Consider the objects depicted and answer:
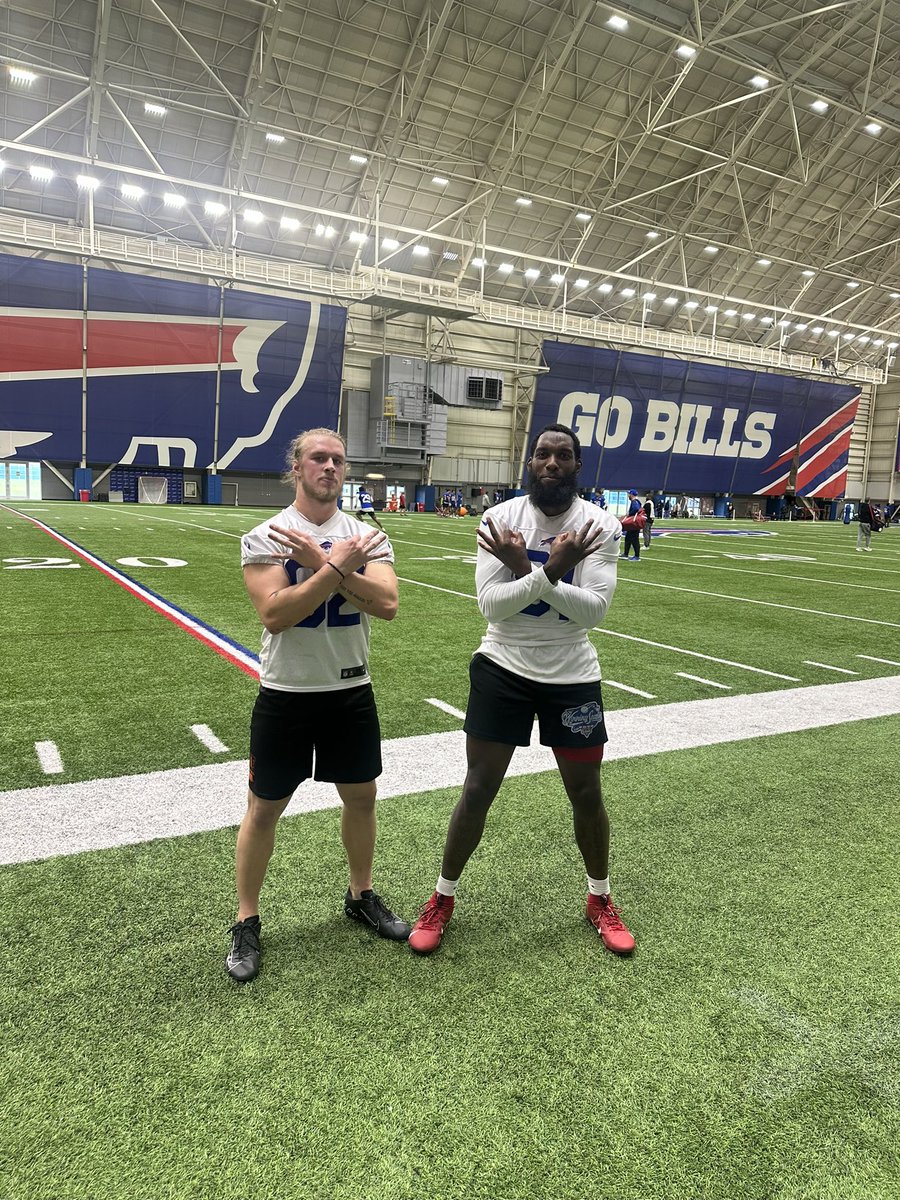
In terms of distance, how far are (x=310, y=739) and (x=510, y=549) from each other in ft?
3.28

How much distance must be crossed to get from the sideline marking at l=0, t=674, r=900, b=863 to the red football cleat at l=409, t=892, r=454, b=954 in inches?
49.0

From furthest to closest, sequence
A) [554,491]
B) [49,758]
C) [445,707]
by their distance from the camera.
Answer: [445,707] < [49,758] < [554,491]

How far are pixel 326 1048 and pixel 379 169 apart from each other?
36.5m

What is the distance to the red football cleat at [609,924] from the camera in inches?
111

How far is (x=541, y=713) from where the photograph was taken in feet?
9.44

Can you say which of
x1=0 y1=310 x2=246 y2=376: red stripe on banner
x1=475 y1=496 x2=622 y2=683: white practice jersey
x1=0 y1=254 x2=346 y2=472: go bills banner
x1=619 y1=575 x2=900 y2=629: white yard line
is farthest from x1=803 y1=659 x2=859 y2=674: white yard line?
x1=0 y1=310 x2=246 y2=376: red stripe on banner

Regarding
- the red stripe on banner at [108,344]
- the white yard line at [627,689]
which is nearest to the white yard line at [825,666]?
the white yard line at [627,689]

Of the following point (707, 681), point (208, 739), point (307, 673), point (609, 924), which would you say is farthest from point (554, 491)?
point (707, 681)

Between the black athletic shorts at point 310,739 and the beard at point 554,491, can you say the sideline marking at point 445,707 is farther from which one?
the beard at point 554,491

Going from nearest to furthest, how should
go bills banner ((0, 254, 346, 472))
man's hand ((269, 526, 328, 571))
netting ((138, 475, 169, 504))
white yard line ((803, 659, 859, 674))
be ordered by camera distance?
man's hand ((269, 526, 328, 571)) < white yard line ((803, 659, 859, 674)) < go bills banner ((0, 254, 346, 472)) < netting ((138, 475, 169, 504))

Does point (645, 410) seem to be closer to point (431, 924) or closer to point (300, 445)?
point (300, 445)

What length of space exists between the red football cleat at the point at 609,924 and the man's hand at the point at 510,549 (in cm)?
139

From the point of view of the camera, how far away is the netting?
1462 inches

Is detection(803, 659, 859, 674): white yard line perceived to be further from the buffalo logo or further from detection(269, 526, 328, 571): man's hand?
detection(269, 526, 328, 571): man's hand
